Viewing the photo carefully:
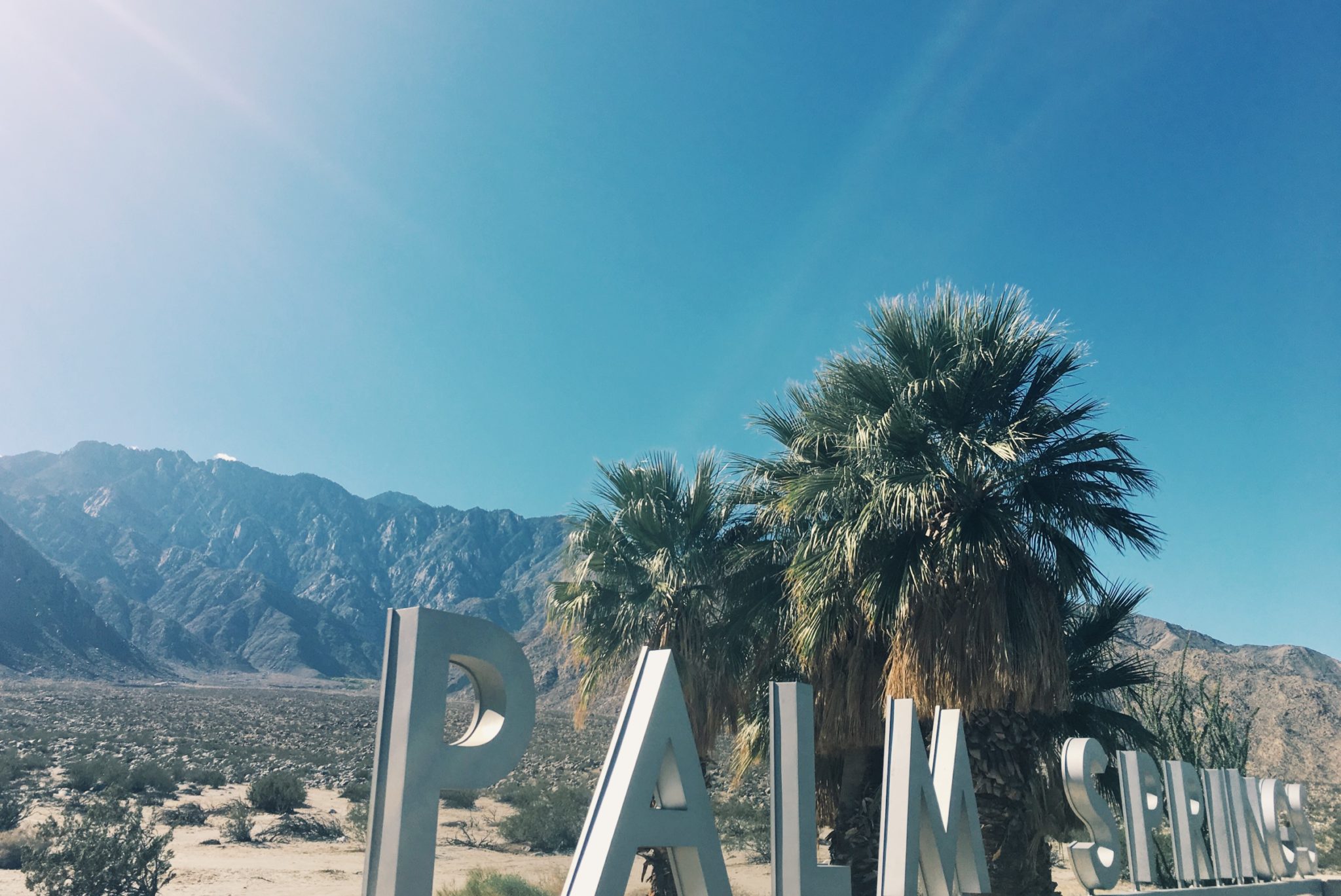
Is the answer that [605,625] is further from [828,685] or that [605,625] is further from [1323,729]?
[1323,729]

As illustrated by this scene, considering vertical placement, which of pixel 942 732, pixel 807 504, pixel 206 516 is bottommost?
pixel 942 732

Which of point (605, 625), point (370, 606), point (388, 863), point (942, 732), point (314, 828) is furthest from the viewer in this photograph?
point (370, 606)

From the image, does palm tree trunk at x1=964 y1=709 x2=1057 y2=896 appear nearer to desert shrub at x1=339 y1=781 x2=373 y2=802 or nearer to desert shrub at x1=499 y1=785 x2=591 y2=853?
desert shrub at x1=499 y1=785 x2=591 y2=853

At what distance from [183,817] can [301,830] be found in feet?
A: 7.93

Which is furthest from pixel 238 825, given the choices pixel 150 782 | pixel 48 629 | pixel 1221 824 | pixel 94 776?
pixel 48 629

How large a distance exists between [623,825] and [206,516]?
8135 inches

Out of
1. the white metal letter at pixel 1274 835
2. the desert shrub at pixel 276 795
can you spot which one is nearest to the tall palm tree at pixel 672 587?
the white metal letter at pixel 1274 835

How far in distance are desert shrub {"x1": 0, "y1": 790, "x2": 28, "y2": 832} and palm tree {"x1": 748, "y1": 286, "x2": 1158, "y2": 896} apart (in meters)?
14.7

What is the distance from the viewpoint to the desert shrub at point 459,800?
25.7m

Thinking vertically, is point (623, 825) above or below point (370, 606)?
below

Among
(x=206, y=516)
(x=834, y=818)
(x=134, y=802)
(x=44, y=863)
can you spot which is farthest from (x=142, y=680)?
(x=206, y=516)

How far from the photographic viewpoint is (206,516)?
188 meters

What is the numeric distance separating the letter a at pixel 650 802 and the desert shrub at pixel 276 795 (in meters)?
20.3

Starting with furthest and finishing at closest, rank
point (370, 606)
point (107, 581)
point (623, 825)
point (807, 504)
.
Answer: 1. point (370, 606)
2. point (107, 581)
3. point (807, 504)
4. point (623, 825)
